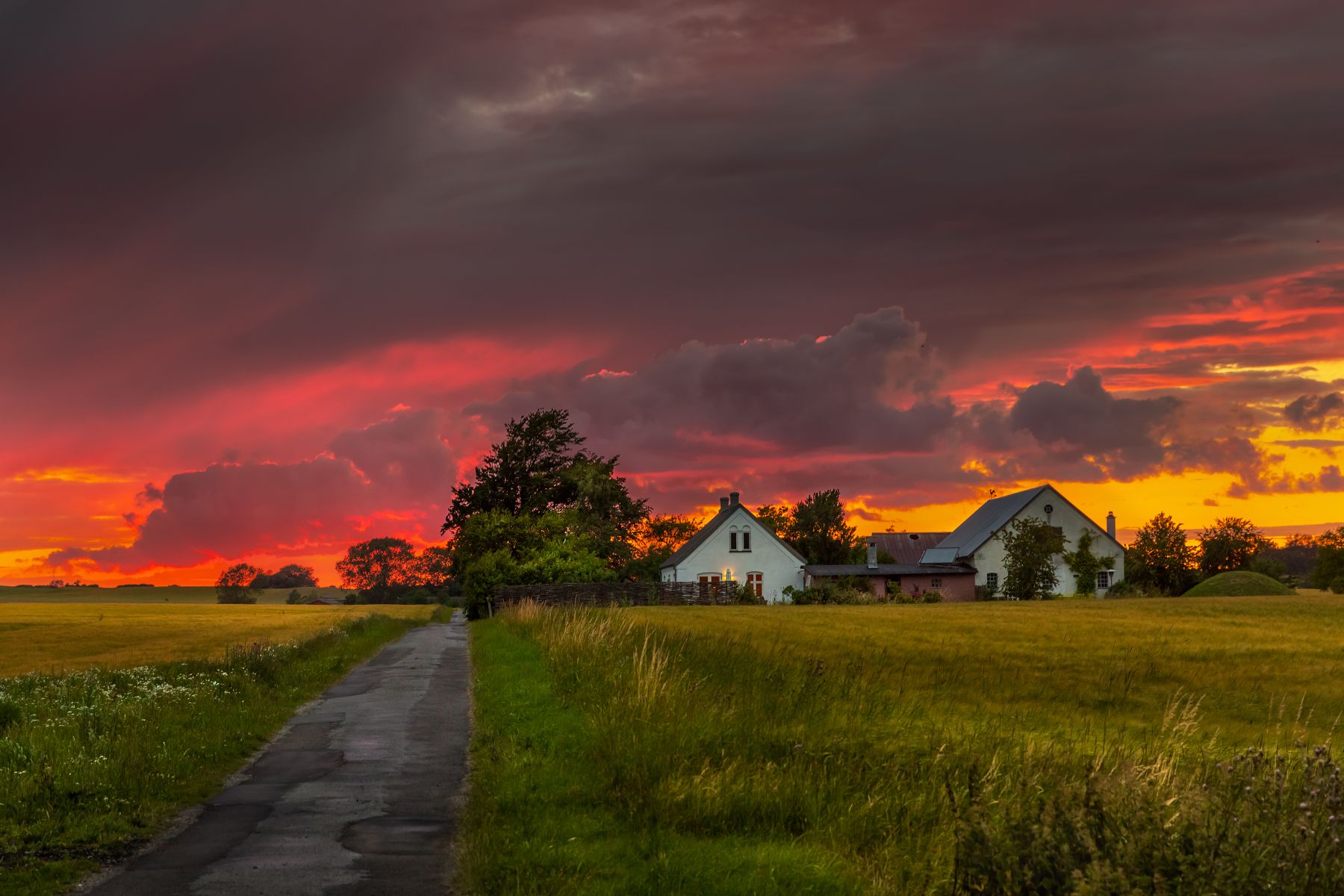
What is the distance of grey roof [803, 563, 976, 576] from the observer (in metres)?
96.8

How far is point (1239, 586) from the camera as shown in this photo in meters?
81.6

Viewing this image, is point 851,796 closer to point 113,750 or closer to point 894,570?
point 113,750

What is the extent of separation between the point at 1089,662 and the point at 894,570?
71.3 m

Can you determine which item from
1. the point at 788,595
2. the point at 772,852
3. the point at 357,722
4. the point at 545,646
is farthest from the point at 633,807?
the point at 788,595

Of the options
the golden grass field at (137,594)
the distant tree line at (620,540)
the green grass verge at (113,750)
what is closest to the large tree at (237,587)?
the golden grass field at (137,594)

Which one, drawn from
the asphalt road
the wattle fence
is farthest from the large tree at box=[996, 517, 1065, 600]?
the asphalt road

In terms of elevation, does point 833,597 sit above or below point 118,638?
below

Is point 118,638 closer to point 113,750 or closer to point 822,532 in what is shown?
point 113,750

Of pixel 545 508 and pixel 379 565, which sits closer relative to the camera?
pixel 545 508

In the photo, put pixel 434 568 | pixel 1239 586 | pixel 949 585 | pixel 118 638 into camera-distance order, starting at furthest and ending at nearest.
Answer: pixel 434 568, pixel 949 585, pixel 1239 586, pixel 118 638

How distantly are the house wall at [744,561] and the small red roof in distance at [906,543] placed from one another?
2954cm

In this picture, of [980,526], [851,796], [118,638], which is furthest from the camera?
[980,526]

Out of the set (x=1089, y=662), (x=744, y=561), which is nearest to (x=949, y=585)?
(x=744, y=561)

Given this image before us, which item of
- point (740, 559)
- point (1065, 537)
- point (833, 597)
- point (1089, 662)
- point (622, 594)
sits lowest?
point (1089, 662)
